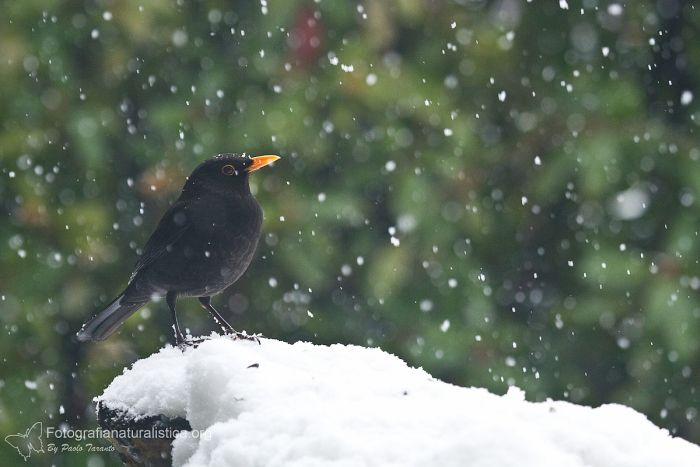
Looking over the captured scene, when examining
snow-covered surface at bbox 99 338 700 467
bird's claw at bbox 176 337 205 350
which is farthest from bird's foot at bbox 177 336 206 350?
snow-covered surface at bbox 99 338 700 467

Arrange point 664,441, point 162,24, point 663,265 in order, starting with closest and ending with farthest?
point 664,441, point 663,265, point 162,24

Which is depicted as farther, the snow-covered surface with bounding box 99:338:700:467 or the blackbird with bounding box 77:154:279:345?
the blackbird with bounding box 77:154:279:345


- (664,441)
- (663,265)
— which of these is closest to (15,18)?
(663,265)

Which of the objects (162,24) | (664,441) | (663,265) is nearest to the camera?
(664,441)

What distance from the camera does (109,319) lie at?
3861 millimetres

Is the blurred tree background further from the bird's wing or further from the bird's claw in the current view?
the bird's claw

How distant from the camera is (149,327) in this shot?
5.28 m

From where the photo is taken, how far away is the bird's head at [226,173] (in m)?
3.65

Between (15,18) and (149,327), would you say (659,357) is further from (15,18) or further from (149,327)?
(15,18)

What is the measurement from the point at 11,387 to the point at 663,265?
11.4 feet

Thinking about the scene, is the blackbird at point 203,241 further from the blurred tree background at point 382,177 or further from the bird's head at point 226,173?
the blurred tree background at point 382,177

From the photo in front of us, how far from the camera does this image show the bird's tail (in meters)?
3.80

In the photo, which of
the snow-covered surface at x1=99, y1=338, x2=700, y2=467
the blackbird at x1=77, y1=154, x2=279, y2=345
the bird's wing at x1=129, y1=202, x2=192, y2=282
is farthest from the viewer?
the bird's wing at x1=129, y1=202, x2=192, y2=282

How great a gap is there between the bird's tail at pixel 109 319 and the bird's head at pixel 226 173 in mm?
578
